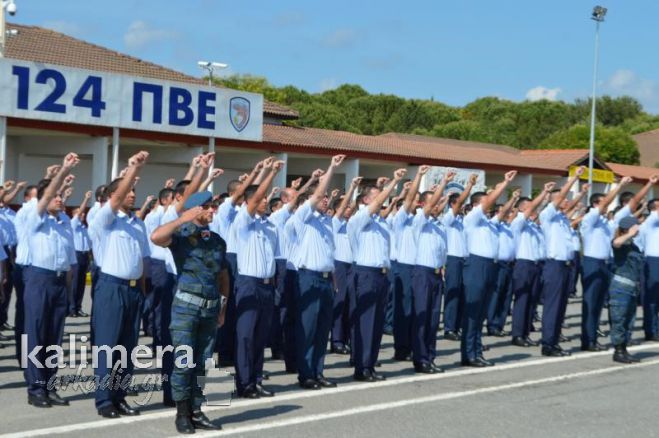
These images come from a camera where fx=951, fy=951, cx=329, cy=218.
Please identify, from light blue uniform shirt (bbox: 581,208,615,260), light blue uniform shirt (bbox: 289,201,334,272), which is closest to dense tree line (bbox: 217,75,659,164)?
light blue uniform shirt (bbox: 581,208,615,260)

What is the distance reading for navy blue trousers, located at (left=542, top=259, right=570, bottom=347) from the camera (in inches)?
495

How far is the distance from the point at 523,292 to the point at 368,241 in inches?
177

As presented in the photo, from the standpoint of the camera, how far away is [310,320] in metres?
9.54

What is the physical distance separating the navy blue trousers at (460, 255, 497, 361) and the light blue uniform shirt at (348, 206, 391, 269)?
1.59 metres

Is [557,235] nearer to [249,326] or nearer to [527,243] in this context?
[527,243]

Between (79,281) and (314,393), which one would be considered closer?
(314,393)

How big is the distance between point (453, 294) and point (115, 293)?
6919 mm

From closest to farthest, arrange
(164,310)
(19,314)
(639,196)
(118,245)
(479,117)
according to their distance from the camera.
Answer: (118,245), (164,310), (19,314), (639,196), (479,117)

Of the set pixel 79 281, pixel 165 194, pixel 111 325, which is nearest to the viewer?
pixel 111 325

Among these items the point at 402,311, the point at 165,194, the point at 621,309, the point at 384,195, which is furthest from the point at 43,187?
the point at 621,309

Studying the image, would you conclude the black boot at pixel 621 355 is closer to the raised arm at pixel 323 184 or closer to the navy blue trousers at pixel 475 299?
the navy blue trousers at pixel 475 299

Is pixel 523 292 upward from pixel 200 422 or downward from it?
upward

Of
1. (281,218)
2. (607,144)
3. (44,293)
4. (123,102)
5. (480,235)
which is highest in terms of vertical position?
(607,144)

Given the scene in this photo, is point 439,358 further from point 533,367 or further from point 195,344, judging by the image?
point 195,344
